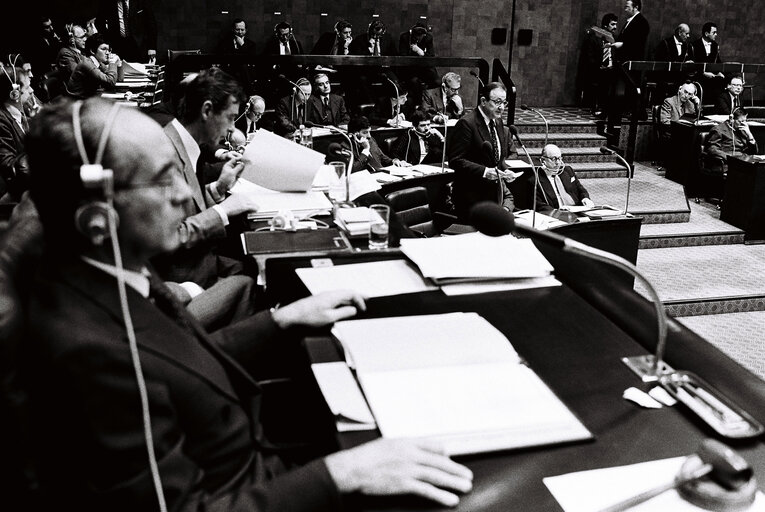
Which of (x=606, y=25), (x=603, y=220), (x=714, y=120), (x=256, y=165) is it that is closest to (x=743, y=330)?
(x=603, y=220)

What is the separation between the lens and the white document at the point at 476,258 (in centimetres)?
191

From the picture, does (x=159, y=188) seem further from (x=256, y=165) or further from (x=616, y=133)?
(x=616, y=133)

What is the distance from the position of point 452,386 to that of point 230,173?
2.15 m

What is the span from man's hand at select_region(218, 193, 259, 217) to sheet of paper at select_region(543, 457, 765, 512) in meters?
1.99

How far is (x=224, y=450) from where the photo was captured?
1208 mm

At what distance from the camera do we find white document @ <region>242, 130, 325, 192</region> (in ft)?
11.0

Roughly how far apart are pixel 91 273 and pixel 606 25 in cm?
1173

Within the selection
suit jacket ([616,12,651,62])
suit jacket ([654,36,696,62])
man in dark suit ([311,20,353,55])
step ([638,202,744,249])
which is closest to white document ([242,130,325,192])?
step ([638,202,744,249])

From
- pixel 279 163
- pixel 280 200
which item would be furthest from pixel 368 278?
pixel 279 163

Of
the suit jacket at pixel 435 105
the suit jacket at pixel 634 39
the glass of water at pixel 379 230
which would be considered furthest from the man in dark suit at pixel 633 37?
the glass of water at pixel 379 230

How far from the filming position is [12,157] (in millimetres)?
4738

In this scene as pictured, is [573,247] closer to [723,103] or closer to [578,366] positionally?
[578,366]

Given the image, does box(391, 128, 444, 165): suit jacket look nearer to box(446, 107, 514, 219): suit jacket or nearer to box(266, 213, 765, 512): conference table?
box(446, 107, 514, 219): suit jacket

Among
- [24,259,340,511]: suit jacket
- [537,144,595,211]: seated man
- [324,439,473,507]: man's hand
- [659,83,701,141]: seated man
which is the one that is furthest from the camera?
[659,83,701,141]: seated man
